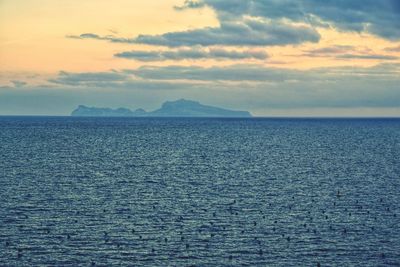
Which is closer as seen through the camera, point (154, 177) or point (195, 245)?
point (195, 245)

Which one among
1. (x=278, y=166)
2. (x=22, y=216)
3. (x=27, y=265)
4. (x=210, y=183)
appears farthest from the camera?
(x=278, y=166)

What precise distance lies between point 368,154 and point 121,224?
115196 millimetres

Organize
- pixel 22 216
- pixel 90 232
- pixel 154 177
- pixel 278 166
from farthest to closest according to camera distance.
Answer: pixel 278 166
pixel 154 177
pixel 22 216
pixel 90 232

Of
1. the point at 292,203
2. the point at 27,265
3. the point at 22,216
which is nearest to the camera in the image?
the point at 27,265

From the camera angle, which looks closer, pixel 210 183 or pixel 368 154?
pixel 210 183

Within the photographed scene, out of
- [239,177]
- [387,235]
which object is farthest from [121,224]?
[239,177]

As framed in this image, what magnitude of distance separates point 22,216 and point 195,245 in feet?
79.0

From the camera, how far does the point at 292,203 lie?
88875 mm

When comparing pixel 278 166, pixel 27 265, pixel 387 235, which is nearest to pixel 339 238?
pixel 387 235

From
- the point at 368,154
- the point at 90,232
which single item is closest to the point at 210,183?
the point at 90,232

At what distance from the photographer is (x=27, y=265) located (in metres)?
58.0

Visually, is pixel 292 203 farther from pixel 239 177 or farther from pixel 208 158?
pixel 208 158

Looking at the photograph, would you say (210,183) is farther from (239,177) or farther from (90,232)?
(90,232)

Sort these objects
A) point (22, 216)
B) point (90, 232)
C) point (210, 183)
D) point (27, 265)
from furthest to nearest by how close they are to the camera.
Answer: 1. point (210, 183)
2. point (22, 216)
3. point (90, 232)
4. point (27, 265)
